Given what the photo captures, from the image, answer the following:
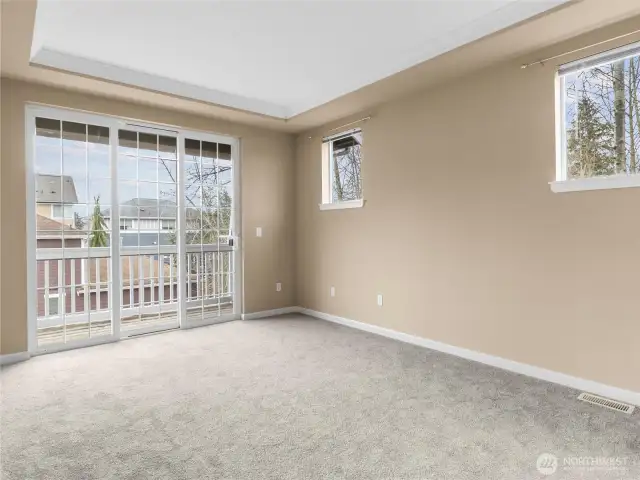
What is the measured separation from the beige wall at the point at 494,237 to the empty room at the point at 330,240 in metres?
0.02

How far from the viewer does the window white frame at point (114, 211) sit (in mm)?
3516

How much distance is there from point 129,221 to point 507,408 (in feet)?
12.8

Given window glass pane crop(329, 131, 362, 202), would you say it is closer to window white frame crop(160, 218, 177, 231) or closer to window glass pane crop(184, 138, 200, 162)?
window glass pane crop(184, 138, 200, 162)

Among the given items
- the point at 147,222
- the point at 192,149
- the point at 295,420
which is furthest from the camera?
the point at 192,149

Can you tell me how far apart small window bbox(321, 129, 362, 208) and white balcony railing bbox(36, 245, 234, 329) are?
150 cm

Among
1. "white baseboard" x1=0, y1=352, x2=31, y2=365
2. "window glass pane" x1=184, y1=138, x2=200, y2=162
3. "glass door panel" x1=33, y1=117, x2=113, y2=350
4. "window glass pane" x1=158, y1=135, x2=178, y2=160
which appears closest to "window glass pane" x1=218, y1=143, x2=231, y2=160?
"window glass pane" x1=184, y1=138, x2=200, y2=162

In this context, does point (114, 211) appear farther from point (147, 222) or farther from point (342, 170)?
point (342, 170)

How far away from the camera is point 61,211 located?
3.72 metres

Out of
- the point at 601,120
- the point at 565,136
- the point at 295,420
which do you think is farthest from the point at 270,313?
the point at 601,120

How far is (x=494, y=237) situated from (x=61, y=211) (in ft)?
13.1

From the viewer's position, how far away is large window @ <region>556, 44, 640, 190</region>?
2.58 m

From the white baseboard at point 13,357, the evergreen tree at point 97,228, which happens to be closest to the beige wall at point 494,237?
the evergreen tree at point 97,228

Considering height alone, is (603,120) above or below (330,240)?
above

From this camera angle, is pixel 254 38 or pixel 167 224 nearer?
pixel 254 38
